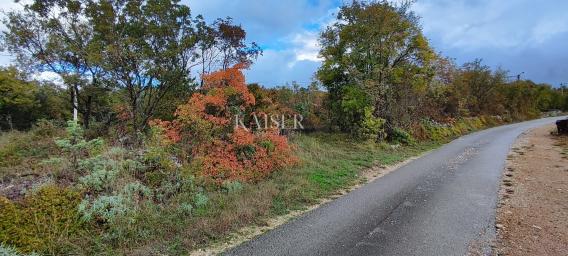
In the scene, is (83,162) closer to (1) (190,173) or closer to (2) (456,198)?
(1) (190,173)

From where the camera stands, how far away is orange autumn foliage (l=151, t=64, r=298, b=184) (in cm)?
780

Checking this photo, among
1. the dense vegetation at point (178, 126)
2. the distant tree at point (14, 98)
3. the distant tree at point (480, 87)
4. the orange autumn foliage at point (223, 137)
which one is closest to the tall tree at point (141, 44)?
the dense vegetation at point (178, 126)

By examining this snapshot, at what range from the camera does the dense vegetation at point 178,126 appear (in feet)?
16.7

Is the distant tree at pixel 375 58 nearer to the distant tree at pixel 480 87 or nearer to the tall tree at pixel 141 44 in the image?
the tall tree at pixel 141 44

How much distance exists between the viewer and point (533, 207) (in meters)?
6.55

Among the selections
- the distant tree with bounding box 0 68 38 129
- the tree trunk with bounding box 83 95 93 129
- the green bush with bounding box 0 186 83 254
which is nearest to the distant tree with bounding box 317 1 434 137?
the tree trunk with bounding box 83 95 93 129

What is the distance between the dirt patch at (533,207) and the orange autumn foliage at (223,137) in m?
5.10

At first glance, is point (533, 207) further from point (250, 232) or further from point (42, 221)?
point (42, 221)

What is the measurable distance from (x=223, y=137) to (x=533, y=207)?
685cm

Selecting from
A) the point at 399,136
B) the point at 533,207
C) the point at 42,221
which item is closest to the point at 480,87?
the point at 399,136

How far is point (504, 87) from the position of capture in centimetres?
3338

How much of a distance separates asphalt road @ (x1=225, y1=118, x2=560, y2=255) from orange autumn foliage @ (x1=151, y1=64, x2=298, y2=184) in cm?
228

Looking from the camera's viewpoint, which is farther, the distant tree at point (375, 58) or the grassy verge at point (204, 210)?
the distant tree at point (375, 58)

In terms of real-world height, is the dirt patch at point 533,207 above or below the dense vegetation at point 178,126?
below
